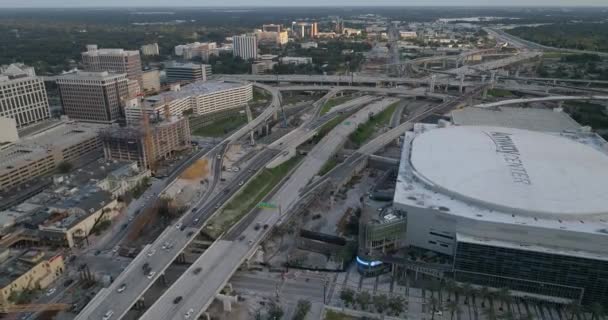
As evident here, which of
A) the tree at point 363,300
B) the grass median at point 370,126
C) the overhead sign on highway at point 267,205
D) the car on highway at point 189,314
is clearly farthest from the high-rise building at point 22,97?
the tree at point 363,300

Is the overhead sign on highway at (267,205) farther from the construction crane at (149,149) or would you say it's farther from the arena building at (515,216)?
the construction crane at (149,149)

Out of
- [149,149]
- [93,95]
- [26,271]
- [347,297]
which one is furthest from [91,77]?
[347,297]

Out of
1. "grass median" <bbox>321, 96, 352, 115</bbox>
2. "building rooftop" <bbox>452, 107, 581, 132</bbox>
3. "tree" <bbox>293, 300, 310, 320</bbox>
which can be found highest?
"building rooftop" <bbox>452, 107, 581, 132</bbox>

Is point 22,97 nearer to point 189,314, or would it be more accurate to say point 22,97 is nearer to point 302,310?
point 189,314

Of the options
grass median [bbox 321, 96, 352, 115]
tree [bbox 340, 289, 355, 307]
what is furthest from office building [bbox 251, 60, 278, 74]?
tree [bbox 340, 289, 355, 307]

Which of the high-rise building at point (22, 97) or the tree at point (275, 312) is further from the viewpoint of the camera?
the high-rise building at point (22, 97)

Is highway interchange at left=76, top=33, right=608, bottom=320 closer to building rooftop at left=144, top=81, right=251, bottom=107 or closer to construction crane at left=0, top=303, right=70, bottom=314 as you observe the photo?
construction crane at left=0, top=303, right=70, bottom=314
